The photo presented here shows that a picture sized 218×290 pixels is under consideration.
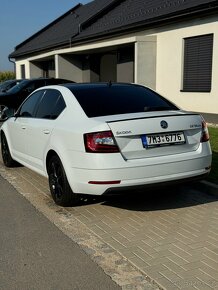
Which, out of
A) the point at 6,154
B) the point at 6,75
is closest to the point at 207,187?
the point at 6,154

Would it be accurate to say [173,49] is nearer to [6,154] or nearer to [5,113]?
[5,113]

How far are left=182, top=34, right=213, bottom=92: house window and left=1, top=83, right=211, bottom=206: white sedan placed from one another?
7.77 metres

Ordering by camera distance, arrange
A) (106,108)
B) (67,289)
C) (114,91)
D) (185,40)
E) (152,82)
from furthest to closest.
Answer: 1. (152,82)
2. (185,40)
3. (114,91)
4. (106,108)
5. (67,289)

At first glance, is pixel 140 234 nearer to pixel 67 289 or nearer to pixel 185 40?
pixel 67 289

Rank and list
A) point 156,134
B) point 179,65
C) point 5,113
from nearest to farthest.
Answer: point 156,134, point 5,113, point 179,65

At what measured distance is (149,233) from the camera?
453 centimetres

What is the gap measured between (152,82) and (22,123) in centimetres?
995

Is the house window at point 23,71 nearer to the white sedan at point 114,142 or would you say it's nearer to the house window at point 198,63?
the house window at point 198,63

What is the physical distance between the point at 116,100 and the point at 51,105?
104 centimetres

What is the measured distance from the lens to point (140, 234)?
4508 millimetres

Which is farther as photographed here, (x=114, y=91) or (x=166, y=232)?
(x=114, y=91)

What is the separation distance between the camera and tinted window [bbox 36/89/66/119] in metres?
5.76

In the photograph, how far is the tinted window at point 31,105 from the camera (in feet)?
22.0

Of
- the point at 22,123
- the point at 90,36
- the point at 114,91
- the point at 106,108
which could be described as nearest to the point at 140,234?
the point at 106,108
